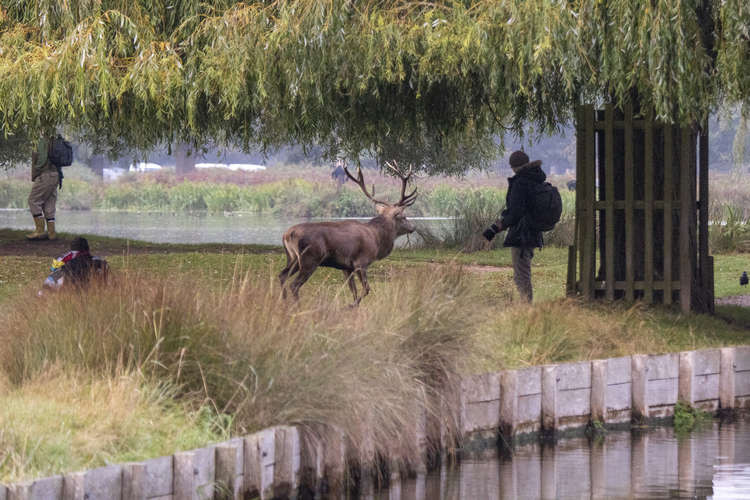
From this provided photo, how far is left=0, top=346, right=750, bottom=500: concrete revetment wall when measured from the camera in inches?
291

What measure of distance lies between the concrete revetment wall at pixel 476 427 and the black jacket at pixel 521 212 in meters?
2.76

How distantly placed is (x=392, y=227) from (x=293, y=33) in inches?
98.6

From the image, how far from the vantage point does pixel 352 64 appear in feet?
47.2

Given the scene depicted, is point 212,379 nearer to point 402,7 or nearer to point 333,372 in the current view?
point 333,372

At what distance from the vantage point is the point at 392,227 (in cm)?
1512

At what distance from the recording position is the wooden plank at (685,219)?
14.5 m

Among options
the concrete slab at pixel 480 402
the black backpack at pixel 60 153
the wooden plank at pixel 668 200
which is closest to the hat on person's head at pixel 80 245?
the concrete slab at pixel 480 402

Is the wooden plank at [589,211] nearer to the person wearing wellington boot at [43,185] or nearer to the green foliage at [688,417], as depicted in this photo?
the green foliage at [688,417]

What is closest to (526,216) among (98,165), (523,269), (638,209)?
(523,269)

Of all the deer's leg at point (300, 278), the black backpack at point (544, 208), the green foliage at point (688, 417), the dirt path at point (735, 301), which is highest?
the black backpack at point (544, 208)

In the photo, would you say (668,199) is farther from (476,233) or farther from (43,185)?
(476,233)

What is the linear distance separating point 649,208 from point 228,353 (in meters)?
7.05

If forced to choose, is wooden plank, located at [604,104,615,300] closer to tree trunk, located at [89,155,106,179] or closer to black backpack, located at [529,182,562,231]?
black backpack, located at [529,182,562,231]

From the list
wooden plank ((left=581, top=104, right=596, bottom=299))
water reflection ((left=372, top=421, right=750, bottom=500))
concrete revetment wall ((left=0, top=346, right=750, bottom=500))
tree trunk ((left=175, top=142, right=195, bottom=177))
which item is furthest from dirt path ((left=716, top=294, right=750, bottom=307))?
tree trunk ((left=175, top=142, right=195, bottom=177))
